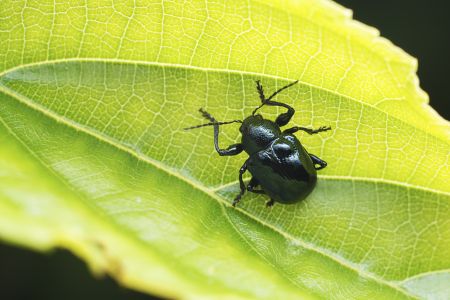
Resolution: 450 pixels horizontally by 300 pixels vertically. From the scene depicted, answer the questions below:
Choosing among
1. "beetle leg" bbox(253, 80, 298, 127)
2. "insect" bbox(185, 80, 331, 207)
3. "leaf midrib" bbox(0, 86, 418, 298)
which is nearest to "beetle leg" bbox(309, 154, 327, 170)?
Result: "insect" bbox(185, 80, 331, 207)

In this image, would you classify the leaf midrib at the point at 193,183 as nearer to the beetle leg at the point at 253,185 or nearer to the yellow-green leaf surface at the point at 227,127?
the yellow-green leaf surface at the point at 227,127

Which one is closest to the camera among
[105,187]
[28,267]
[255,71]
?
[105,187]

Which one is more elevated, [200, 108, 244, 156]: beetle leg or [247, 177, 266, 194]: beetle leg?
[200, 108, 244, 156]: beetle leg

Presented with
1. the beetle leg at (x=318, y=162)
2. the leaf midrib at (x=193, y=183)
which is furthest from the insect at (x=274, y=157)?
the leaf midrib at (x=193, y=183)

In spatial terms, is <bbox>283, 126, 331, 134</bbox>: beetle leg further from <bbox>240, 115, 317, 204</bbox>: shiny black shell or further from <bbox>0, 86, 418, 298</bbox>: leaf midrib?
<bbox>0, 86, 418, 298</bbox>: leaf midrib

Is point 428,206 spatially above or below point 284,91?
below

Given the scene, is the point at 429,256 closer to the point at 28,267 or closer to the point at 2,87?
the point at 2,87

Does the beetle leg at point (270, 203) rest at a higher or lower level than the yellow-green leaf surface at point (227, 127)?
lower

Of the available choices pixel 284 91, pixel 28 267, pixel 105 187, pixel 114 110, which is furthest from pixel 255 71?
pixel 28 267
